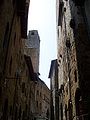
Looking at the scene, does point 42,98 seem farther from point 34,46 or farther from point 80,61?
point 80,61

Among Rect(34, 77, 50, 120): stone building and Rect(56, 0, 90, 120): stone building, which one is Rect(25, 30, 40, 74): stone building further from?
Rect(56, 0, 90, 120): stone building

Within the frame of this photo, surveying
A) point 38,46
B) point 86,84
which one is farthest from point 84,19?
point 38,46

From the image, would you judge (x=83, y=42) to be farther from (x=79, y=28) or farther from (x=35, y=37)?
(x=35, y=37)

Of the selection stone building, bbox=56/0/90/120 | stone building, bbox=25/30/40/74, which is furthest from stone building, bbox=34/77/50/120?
stone building, bbox=56/0/90/120

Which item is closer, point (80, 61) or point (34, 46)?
point (80, 61)

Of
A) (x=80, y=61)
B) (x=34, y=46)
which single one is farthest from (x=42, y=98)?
(x=80, y=61)

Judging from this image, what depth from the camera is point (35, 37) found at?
42719 millimetres

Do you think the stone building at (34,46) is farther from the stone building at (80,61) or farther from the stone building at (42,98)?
the stone building at (80,61)

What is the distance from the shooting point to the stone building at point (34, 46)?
39.8 meters

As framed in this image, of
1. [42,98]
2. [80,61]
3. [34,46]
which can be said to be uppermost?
[34,46]

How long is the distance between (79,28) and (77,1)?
4.83 feet

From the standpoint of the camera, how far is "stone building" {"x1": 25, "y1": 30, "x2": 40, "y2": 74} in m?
39.8

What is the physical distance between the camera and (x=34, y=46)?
136 feet

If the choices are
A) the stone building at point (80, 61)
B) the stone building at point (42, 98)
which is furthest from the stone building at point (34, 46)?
the stone building at point (80, 61)
